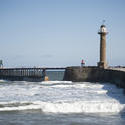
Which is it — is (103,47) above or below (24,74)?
above

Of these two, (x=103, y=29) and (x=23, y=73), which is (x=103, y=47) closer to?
(x=103, y=29)

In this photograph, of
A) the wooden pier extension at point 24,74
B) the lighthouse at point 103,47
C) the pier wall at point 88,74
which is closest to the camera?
the pier wall at point 88,74

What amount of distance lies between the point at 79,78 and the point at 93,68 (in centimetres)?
212

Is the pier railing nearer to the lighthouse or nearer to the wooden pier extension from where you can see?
the wooden pier extension

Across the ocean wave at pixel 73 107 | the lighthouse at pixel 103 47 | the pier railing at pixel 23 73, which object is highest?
the lighthouse at pixel 103 47

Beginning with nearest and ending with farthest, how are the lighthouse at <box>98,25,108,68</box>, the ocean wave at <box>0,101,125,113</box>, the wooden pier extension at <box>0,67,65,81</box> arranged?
the ocean wave at <box>0,101,125,113</box>
the lighthouse at <box>98,25,108,68</box>
the wooden pier extension at <box>0,67,65,81</box>

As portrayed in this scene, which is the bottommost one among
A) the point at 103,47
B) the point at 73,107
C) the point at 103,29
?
the point at 73,107

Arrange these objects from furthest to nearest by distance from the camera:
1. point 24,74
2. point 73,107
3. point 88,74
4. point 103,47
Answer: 1. point 24,74
2. point 88,74
3. point 103,47
4. point 73,107

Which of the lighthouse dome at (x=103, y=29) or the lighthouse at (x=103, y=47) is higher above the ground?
the lighthouse dome at (x=103, y=29)

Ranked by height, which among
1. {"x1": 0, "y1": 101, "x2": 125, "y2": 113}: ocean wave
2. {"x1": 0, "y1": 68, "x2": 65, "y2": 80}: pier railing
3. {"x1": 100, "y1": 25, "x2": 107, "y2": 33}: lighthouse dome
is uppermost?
{"x1": 100, "y1": 25, "x2": 107, "y2": 33}: lighthouse dome

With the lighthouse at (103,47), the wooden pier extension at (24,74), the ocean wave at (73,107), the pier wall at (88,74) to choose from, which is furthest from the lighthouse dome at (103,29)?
the ocean wave at (73,107)

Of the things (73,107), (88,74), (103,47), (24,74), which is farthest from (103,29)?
(73,107)

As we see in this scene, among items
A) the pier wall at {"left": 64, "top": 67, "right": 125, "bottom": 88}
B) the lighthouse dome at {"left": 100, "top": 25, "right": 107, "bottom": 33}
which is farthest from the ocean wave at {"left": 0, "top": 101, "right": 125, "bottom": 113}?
the lighthouse dome at {"left": 100, "top": 25, "right": 107, "bottom": 33}

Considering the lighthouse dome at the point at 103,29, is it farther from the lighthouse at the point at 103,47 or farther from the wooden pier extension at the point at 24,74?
the wooden pier extension at the point at 24,74
